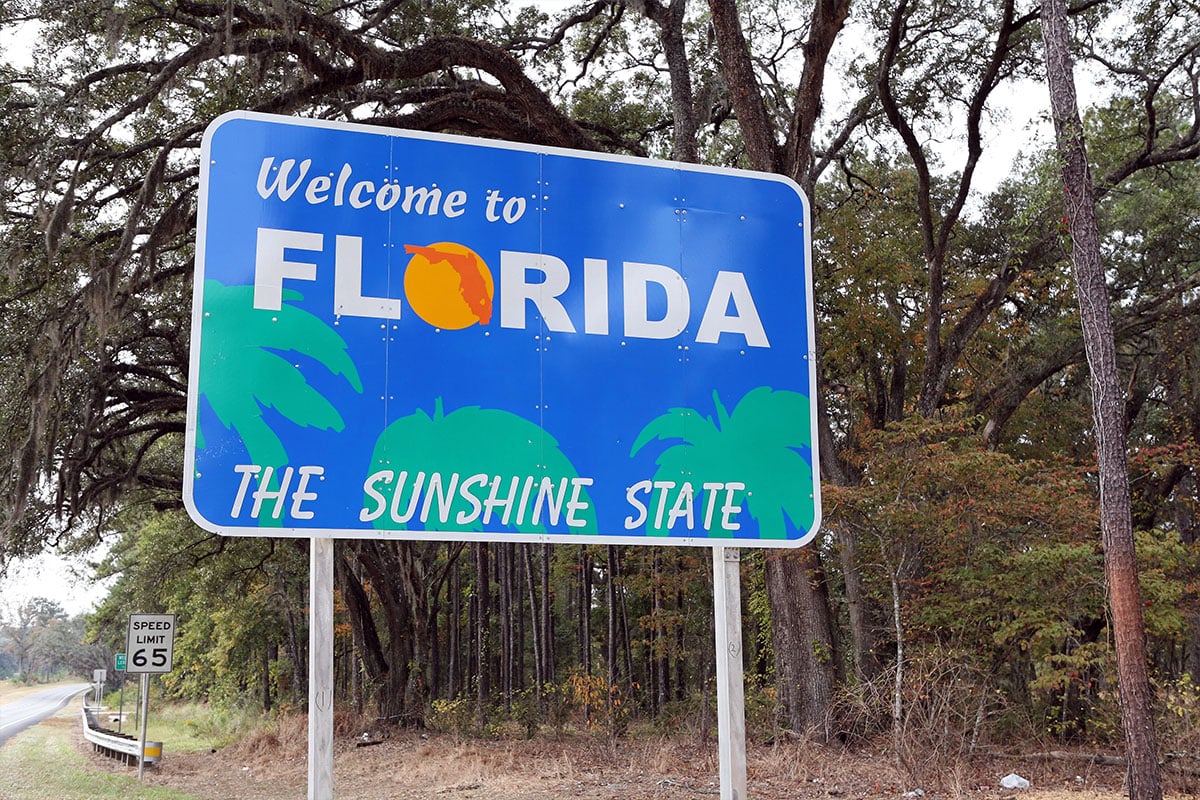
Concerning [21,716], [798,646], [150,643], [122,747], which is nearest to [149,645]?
[150,643]

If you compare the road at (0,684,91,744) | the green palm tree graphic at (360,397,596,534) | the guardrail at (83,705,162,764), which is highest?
the green palm tree graphic at (360,397,596,534)

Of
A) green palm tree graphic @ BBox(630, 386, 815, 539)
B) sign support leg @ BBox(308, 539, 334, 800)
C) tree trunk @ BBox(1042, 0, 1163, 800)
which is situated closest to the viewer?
sign support leg @ BBox(308, 539, 334, 800)

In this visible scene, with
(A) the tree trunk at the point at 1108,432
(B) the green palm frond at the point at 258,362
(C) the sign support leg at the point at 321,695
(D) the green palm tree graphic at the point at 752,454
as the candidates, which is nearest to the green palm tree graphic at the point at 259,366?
(B) the green palm frond at the point at 258,362

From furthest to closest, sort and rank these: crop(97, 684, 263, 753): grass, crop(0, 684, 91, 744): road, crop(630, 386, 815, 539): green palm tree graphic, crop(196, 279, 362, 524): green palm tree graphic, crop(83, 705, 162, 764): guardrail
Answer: crop(0, 684, 91, 744): road → crop(97, 684, 263, 753): grass → crop(83, 705, 162, 764): guardrail → crop(630, 386, 815, 539): green palm tree graphic → crop(196, 279, 362, 524): green palm tree graphic

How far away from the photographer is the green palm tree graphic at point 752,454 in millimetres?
4070

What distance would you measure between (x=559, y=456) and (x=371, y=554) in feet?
69.8

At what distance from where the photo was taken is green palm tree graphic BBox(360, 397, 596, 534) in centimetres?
375

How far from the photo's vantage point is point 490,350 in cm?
395

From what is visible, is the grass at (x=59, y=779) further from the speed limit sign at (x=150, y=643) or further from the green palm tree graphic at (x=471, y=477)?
the green palm tree graphic at (x=471, y=477)

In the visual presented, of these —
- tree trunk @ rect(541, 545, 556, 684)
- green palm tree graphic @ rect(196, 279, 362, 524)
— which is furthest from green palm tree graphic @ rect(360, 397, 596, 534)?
tree trunk @ rect(541, 545, 556, 684)

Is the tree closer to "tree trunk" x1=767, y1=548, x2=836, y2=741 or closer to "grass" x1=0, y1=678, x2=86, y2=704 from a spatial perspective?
"grass" x1=0, y1=678, x2=86, y2=704

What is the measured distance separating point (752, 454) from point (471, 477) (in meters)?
1.09

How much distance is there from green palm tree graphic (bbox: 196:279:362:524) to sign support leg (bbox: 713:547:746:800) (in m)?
1.54

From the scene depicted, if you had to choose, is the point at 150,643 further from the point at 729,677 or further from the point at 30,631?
the point at 30,631
